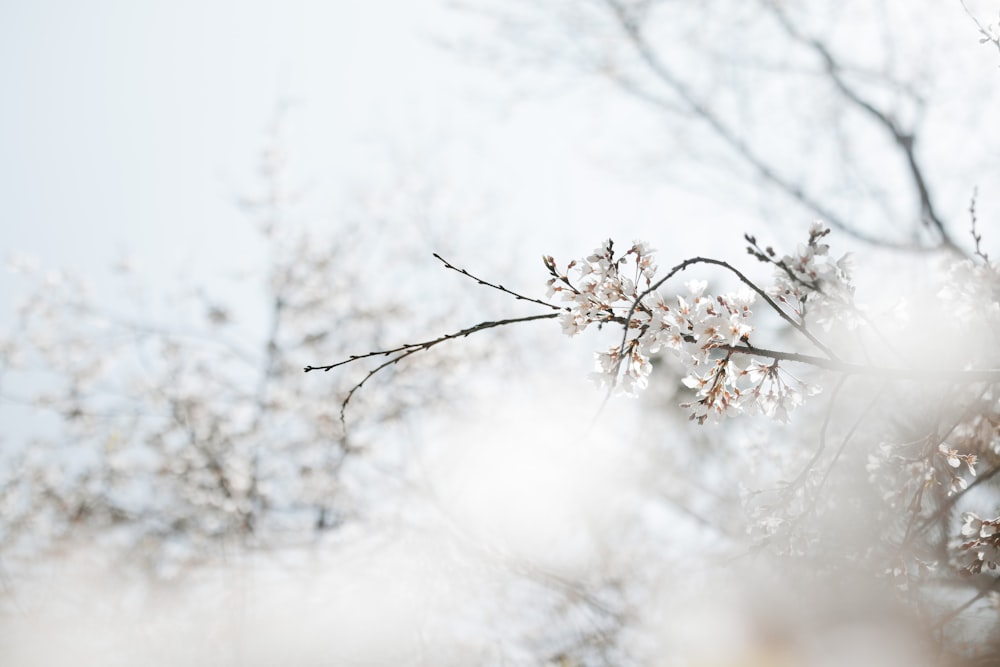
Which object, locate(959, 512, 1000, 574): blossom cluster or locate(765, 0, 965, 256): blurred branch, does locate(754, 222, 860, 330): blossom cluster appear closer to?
locate(959, 512, 1000, 574): blossom cluster

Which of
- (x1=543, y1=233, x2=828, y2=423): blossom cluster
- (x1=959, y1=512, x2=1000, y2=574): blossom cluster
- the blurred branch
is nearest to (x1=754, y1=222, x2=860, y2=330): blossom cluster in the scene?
(x1=543, y1=233, x2=828, y2=423): blossom cluster

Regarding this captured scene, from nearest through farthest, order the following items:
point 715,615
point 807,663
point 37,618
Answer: point 807,663
point 715,615
point 37,618

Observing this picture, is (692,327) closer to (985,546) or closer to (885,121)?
(985,546)

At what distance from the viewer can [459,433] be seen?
7.29 meters

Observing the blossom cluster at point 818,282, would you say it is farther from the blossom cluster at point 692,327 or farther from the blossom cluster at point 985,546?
the blossom cluster at point 985,546

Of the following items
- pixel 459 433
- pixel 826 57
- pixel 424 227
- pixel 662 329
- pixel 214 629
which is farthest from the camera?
pixel 424 227

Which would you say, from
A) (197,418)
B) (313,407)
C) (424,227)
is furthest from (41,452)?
(424,227)

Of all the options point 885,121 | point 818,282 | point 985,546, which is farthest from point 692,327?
point 885,121

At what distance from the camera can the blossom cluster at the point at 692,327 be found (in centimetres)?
153

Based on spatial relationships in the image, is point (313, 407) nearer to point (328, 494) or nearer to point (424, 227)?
point (328, 494)

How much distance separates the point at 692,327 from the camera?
1543 mm

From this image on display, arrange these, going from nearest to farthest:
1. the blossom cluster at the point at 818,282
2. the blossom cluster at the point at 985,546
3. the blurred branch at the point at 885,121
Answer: the blossom cluster at the point at 818,282 → the blossom cluster at the point at 985,546 → the blurred branch at the point at 885,121

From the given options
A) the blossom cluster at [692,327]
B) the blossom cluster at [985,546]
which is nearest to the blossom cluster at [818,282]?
the blossom cluster at [692,327]

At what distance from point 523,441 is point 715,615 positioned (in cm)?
347
